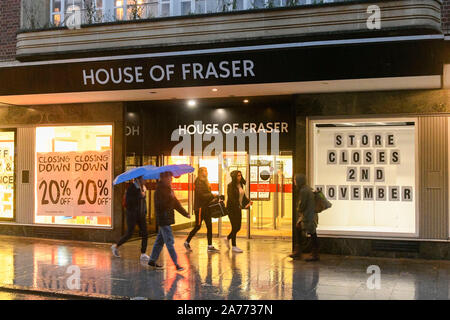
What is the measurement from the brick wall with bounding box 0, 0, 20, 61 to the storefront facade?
4.76ft

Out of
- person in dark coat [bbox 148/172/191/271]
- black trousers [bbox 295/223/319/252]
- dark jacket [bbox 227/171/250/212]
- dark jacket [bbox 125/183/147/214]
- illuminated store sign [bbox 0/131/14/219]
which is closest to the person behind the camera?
person in dark coat [bbox 148/172/191/271]

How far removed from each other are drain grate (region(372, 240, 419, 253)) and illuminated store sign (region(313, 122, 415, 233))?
0.30 m

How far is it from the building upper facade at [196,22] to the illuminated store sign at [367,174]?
2.18 metres

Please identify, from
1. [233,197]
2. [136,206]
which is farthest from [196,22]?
[136,206]

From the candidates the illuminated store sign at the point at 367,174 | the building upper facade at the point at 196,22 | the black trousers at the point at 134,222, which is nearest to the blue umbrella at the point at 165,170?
the black trousers at the point at 134,222

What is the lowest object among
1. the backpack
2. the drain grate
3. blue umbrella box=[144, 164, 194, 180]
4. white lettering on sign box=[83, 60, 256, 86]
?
the drain grate

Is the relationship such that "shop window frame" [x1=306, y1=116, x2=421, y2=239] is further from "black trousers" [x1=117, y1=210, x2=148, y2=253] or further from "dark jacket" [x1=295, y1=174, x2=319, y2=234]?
"black trousers" [x1=117, y1=210, x2=148, y2=253]

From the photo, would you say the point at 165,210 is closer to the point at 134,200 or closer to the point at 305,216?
the point at 134,200

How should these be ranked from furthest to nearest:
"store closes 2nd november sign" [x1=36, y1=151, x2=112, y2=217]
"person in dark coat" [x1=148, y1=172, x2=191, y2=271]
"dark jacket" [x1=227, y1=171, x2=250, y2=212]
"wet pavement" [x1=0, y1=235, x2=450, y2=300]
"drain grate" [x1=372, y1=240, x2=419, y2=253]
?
"store closes 2nd november sign" [x1=36, y1=151, x2=112, y2=217], "dark jacket" [x1=227, y1=171, x2=250, y2=212], "drain grate" [x1=372, y1=240, x2=419, y2=253], "person in dark coat" [x1=148, y1=172, x2=191, y2=271], "wet pavement" [x1=0, y1=235, x2=450, y2=300]

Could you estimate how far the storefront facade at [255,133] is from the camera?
35.1 ft

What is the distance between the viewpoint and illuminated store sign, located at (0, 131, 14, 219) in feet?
47.9

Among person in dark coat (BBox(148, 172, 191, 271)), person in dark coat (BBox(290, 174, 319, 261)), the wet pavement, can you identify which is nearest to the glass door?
the wet pavement

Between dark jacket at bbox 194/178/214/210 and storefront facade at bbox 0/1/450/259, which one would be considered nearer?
storefront facade at bbox 0/1/450/259

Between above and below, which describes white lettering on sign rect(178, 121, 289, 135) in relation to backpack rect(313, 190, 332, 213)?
above
